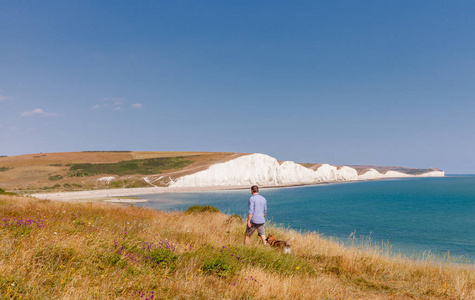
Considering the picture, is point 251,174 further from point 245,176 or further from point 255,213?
Result: point 255,213

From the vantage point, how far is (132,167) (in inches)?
4094

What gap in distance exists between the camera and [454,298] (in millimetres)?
6398

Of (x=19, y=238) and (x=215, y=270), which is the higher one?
(x=19, y=238)

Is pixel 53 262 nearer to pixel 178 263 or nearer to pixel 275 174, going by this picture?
pixel 178 263

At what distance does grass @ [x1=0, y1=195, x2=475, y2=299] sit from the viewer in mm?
4504

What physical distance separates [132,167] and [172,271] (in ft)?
344

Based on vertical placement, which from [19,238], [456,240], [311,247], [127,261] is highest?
[19,238]

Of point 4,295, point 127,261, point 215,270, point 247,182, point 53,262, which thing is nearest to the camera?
point 4,295

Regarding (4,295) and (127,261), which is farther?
(127,261)

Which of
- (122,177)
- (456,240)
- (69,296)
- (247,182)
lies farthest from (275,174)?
(69,296)

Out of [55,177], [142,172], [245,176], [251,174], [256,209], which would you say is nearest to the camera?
[256,209]

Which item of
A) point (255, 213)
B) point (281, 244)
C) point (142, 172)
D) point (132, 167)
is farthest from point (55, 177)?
point (281, 244)

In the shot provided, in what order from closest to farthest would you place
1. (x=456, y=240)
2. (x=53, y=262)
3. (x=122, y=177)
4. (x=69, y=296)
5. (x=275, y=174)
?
(x=69, y=296), (x=53, y=262), (x=456, y=240), (x=122, y=177), (x=275, y=174)

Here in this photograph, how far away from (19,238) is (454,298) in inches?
372
